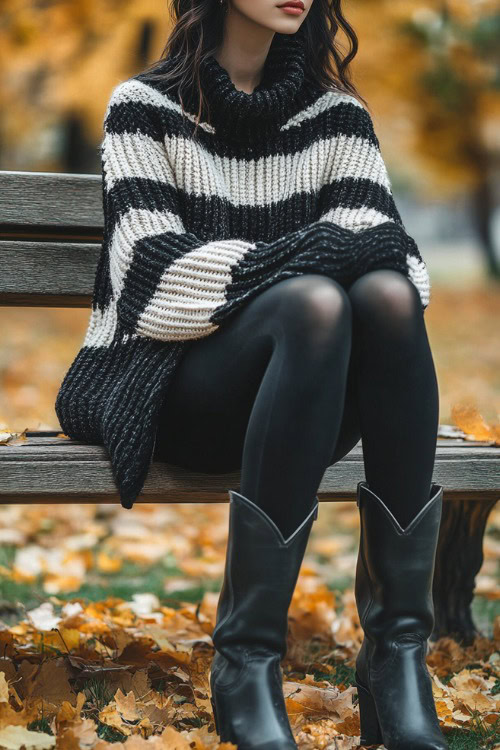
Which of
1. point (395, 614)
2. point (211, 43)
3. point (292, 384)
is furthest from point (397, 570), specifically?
point (211, 43)

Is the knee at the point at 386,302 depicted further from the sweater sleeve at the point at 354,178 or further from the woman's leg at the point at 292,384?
the sweater sleeve at the point at 354,178

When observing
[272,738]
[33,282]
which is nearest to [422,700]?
[272,738]

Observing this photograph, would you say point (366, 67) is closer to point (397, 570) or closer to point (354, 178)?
point (354, 178)

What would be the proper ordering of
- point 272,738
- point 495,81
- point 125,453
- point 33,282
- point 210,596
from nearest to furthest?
point 272,738
point 125,453
point 33,282
point 210,596
point 495,81

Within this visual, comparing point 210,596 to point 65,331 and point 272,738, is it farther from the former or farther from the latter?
point 65,331

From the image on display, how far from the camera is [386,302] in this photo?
1577mm

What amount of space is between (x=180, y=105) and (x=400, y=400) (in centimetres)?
91

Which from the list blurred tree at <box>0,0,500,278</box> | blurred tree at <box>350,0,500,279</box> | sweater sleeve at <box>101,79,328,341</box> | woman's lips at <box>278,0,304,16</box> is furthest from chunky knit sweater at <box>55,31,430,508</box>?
blurred tree at <box>350,0,500,279</box>

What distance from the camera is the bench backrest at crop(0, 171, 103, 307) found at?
252cm

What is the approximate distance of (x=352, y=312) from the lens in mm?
1620

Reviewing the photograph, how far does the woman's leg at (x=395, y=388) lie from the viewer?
1.58m

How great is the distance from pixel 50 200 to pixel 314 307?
4.15ft

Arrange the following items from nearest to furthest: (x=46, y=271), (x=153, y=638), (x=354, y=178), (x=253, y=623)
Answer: (x=253, y=623), (x=354, y=178), (x=153, y=638), (x=46, y=271)

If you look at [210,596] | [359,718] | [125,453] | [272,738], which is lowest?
[210,596]
